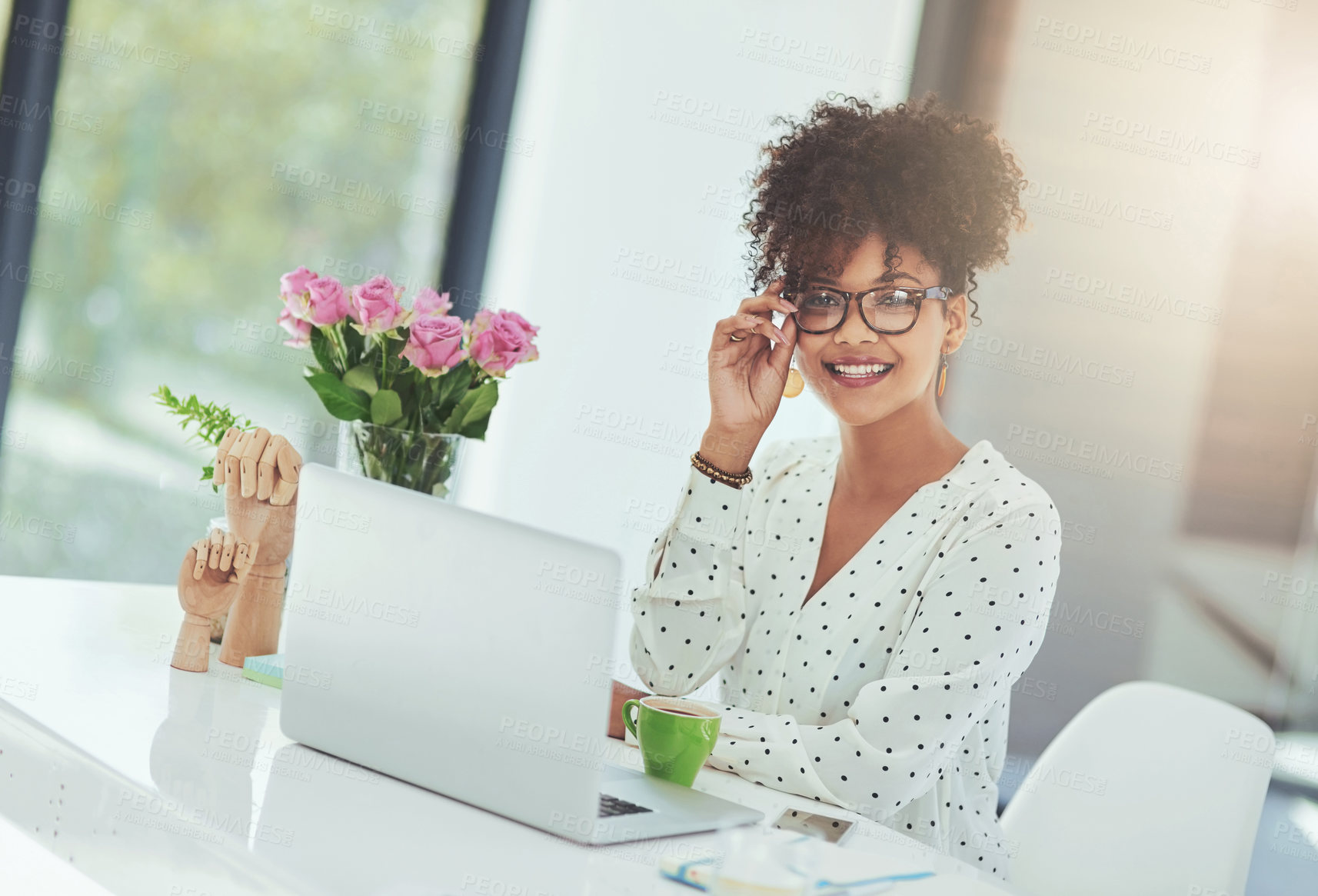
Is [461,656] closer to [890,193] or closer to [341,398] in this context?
[341,398]

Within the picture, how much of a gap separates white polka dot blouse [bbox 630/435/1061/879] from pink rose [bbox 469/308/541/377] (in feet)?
1.26

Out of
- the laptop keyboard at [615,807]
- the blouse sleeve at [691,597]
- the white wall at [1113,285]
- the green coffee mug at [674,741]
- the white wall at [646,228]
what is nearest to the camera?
the laptop keyboard at [615,807]

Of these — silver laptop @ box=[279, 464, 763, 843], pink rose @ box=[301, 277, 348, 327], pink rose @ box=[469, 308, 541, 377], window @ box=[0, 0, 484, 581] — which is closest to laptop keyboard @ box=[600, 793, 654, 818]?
silver laptop @ box=[279, 464, 763, 843]

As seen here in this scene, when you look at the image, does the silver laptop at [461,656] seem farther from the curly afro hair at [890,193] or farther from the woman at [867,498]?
the curly afro hair at [890,193]

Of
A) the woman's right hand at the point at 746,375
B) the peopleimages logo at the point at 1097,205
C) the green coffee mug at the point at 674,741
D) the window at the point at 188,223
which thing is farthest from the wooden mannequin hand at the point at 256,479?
the peopleimages logo at the point at 1097,205

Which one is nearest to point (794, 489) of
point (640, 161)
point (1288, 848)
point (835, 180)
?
point (835, 180)

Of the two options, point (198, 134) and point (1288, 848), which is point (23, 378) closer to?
point (198, 134)

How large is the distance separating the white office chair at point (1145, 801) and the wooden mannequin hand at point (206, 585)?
1.17m

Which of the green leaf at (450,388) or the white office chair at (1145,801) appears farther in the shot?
the white office chair at (1145,801)

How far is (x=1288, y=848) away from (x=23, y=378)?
2882mm

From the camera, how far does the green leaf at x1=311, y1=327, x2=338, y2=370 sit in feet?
4.62

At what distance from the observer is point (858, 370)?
5.62ft

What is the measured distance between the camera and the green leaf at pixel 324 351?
141 centimetres

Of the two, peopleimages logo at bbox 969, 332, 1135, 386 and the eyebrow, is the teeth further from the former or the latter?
peopleimages logo at bbox 969, 332, 1135, 386
